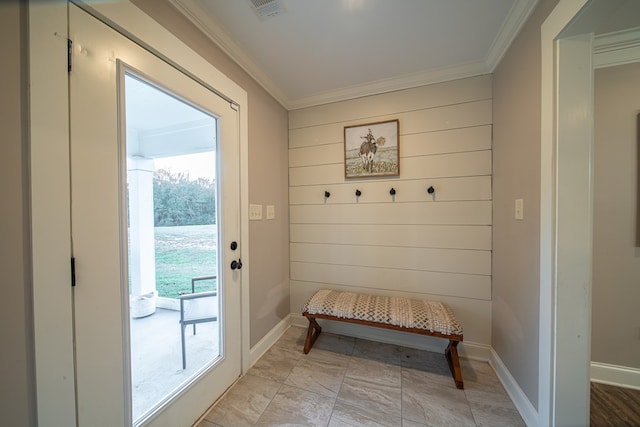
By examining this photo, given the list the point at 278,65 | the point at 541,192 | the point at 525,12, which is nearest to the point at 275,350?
the point at 541,192

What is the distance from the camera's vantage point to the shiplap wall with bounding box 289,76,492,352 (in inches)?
69.1

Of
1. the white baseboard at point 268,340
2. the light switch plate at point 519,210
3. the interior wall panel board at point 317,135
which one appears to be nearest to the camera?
the light switch plate at point 519,210

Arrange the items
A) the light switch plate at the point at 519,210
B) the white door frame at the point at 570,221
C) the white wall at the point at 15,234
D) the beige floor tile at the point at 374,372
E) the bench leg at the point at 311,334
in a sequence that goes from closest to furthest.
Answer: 1. the white wall at the point at 15,234
2. the white door frame at the point at 570,221
3. the light switch plate at the point at 519,210
4. the beige floor tile at the point at 374,372
5. the bench leg at the point at 311,334

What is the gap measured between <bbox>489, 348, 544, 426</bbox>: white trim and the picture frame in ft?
5.41

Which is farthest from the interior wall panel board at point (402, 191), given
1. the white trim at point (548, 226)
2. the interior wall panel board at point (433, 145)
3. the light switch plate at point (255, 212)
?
the white trim at point (548, 226)

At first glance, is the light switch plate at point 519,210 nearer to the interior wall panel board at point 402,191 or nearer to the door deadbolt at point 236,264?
the interior wall panel board at point 402,191

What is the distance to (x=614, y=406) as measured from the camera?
1.32 m

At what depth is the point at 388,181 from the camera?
78.0 inches

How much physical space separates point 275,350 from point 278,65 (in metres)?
2.45

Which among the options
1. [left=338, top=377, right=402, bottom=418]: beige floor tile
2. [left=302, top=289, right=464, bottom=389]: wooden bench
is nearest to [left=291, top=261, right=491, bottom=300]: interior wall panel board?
[left=302, top=289, right=464, bottom=389]: wooden bench

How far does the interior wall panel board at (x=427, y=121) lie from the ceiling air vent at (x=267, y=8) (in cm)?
100

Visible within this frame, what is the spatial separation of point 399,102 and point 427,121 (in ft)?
1.02

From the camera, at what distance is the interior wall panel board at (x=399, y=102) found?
1.75m

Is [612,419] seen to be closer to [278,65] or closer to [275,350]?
[275,350]
